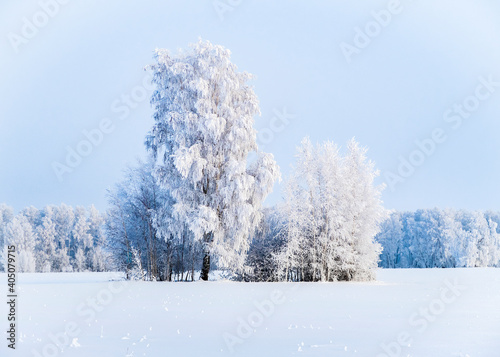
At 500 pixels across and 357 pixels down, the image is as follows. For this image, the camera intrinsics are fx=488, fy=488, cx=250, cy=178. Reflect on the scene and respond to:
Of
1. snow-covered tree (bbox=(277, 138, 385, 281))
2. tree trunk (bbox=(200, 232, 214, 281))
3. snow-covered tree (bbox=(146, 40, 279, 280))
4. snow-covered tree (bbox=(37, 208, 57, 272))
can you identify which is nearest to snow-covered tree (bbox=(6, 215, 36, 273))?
snow-covered tree (bbox=(37, 208, 57, 272))

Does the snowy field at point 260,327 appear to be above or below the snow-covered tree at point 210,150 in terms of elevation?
below

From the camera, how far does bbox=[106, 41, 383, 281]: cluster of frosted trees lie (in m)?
27.1

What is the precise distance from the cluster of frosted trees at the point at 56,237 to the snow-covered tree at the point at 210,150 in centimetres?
4031

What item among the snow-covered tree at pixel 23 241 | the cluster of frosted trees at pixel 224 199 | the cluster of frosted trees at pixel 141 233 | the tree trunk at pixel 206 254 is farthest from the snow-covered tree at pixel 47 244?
the tree trunk at pixel 206 254

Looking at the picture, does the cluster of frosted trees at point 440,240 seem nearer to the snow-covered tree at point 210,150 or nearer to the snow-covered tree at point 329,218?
the snow-covered tree at point 329,218

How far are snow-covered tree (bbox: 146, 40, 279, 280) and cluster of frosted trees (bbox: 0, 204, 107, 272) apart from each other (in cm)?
4031

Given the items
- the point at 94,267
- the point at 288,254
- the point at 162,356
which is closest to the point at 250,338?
the point at 162,356

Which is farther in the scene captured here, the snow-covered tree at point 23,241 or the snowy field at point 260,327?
the snow-covered tree at point 23,241

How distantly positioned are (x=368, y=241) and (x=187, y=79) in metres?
14.3

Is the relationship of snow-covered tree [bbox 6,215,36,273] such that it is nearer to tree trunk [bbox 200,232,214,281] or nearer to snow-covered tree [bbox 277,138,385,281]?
tree trunk [bbox 200,232,214,281]

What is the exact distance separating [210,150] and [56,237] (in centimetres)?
5595

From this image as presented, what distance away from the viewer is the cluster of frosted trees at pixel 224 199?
27.1 metres

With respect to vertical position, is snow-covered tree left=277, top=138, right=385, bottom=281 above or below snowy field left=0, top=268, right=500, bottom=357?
above

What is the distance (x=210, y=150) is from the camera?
1090 inches
